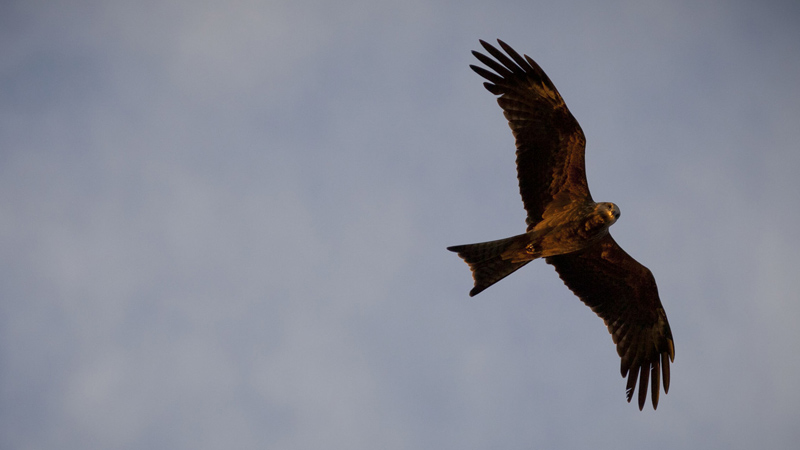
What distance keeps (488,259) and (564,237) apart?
134cm

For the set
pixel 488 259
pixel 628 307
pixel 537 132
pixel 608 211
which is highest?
pixel 537 132

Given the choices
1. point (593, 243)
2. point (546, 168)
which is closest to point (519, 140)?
point (546, 168)

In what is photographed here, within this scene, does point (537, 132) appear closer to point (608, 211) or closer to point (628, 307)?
point (608, 211)

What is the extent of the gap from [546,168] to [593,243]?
61.0 inches

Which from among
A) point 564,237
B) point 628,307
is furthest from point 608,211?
point 628,307

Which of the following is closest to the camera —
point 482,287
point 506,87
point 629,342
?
point 482,287

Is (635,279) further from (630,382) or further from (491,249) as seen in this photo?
(491,249)

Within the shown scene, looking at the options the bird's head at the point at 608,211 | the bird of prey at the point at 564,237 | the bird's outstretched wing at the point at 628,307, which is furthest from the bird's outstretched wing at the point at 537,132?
the bird's outstretched wing at the point at 628,307

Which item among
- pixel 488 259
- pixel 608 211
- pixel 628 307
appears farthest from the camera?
pixel 628 307

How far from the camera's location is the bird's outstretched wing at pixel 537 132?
34.7 ft

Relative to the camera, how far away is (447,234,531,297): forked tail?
10344mm

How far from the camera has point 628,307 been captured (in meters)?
11.9

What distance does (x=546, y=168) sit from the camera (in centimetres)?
1071

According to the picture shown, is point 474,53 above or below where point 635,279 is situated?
above
